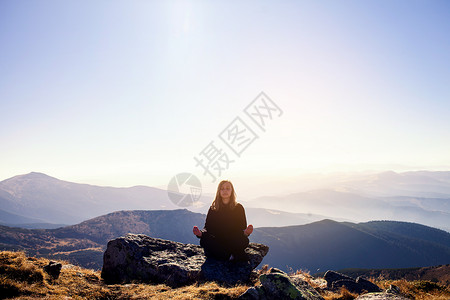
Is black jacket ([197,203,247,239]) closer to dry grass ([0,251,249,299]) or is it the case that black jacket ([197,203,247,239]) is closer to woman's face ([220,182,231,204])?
woman's face ([220,182,231,204])

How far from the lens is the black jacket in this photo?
33.6 feet

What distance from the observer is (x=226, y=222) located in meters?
10.3

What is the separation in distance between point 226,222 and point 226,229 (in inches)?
11.8

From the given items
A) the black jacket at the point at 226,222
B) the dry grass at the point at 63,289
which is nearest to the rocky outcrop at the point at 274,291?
the dry grass at the point at 63,289

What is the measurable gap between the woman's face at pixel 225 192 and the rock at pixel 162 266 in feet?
8.75

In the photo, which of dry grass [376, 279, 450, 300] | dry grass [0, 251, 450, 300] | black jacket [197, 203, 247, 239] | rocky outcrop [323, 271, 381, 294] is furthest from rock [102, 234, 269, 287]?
dry grass [376, 279, 450, 300]

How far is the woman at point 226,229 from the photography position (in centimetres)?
1002

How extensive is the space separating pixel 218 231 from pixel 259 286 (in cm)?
403

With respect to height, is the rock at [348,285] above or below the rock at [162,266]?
below

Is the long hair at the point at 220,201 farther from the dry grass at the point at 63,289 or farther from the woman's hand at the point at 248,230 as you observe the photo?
the dry grass at the point at 63,289

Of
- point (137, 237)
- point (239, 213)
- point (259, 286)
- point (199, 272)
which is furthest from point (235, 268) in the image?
point (137, 237)

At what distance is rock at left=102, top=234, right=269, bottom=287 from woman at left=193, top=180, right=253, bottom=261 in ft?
1.33

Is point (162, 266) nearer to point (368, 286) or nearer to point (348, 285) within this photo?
point (348, 285)

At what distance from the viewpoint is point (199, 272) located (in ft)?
29.3
